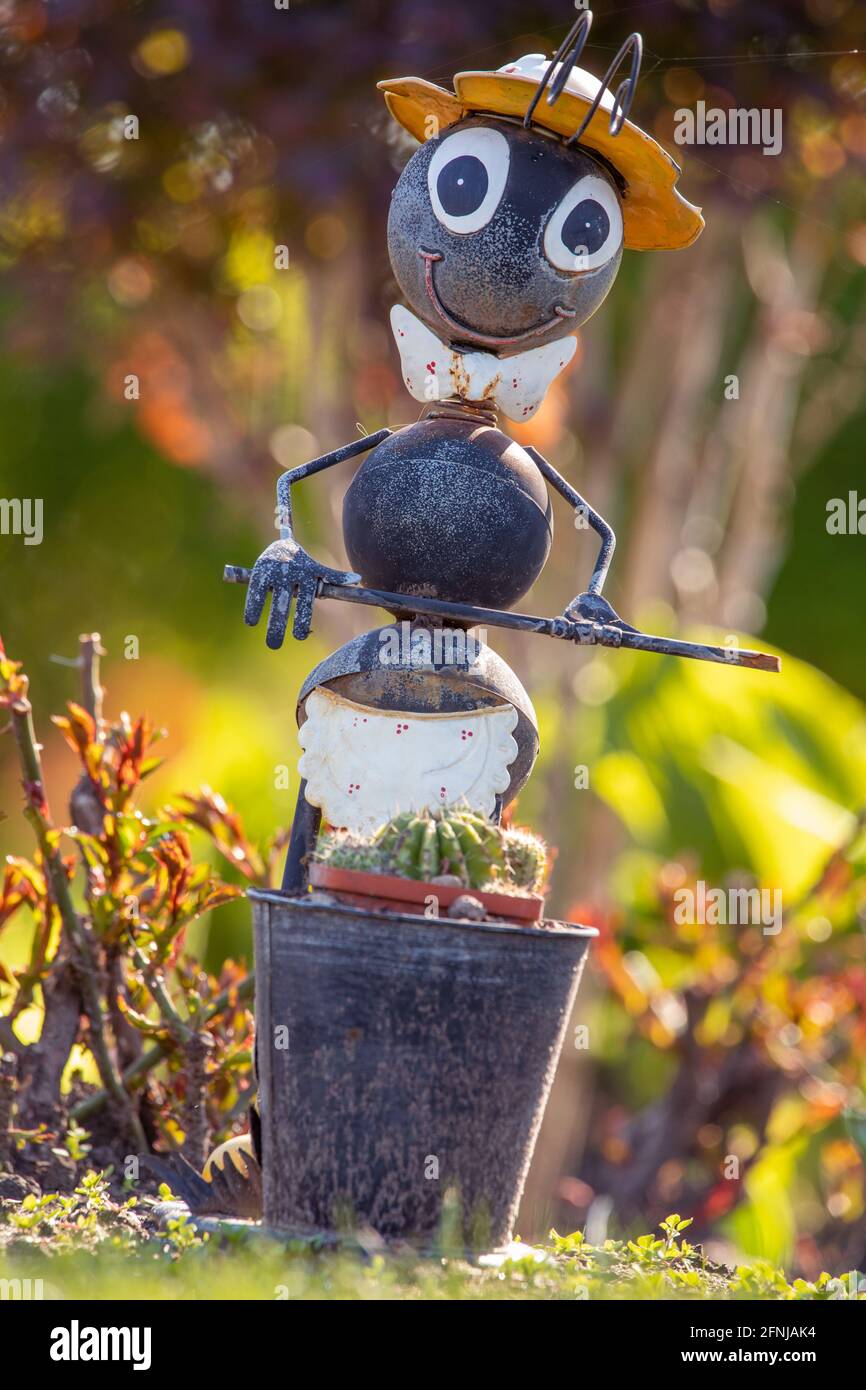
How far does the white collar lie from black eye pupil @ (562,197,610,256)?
18cm

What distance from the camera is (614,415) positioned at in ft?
16.4

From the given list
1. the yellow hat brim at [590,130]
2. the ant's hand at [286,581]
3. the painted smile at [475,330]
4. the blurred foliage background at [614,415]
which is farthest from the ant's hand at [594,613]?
the blurred foliage background at [614,415]

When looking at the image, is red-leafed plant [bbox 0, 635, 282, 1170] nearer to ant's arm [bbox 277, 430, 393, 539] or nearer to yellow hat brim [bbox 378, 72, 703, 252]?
ant's arm [bbox 277, 430, 393, 539]

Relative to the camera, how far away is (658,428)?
5.24 m

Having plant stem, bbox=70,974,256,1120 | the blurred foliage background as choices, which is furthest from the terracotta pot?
the blurred foliage background

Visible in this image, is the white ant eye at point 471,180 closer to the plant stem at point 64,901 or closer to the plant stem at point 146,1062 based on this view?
the plant stem at point 64,901

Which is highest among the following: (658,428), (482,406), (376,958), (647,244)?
(658,428)

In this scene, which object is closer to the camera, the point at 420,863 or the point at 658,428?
the point at 420,863

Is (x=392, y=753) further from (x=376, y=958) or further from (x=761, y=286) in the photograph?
(x=761, y=286)

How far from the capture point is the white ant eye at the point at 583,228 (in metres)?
2.40

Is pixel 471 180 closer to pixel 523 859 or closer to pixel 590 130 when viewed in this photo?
pixel 590 130

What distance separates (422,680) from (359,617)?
2.45m

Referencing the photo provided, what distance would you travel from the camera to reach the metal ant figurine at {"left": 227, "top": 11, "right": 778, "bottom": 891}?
7.84 feet
